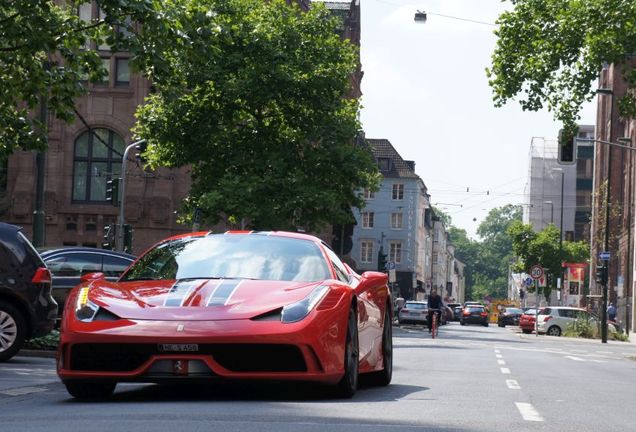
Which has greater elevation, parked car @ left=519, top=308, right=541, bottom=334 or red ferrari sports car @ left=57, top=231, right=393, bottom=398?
red ferrari sports car @ left=57, top=231, right=393, bottom=398

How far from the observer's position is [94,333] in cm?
941

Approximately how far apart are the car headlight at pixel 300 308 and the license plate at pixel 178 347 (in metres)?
0.68

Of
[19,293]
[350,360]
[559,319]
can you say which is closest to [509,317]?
[559,319]

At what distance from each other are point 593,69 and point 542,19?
2058 millimetres

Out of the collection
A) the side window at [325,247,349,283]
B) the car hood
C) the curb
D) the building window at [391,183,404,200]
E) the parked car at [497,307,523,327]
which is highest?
the building window at [391,183,404,200]

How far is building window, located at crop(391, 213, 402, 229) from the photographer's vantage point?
12759 centimetres

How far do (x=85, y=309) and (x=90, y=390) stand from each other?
759 mm

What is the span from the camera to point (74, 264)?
23.1 meters

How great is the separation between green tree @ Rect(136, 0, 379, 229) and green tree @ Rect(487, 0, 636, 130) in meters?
7.18

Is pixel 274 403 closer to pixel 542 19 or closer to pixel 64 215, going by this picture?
pixel 542 19

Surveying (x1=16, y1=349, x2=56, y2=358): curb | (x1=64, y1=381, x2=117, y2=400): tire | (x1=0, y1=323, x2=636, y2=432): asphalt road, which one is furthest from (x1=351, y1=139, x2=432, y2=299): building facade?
(x1=64, y1=381, x2=117, y2=400): tire

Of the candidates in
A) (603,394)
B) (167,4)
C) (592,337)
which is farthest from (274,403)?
(592,337)

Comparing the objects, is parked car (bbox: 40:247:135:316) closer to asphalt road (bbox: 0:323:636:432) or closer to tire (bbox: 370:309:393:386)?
asphalt road (bbox: 0:323:636:432)

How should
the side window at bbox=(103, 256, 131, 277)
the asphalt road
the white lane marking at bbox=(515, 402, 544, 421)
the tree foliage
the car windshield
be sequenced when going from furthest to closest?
the tree foliage, the side window at bbox=(103, 256, 131, 277), the car windshield, the white lane marking at bbox=(515, 402, 544, 421), the asphalt road
